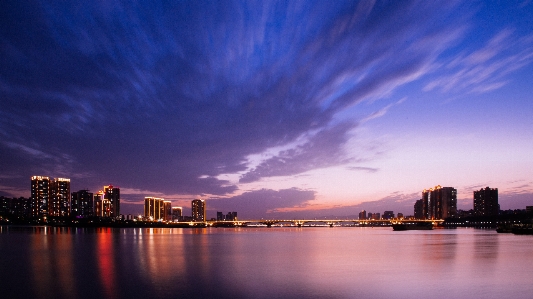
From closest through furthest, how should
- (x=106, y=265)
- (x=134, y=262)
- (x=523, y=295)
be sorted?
(x=523, y=295)
(x=106, y=265)
(x=134, y=262)

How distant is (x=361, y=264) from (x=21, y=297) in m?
29.1

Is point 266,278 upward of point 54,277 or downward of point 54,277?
downward

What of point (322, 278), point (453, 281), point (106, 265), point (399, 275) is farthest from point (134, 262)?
point (453, 281)

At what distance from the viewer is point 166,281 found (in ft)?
98.6

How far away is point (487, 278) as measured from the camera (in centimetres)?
3131

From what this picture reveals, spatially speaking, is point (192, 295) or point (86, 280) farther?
point (86, 280)

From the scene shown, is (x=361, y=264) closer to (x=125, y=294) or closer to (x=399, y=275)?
(x=399, y=275)

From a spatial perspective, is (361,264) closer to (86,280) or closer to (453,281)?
(453,281)

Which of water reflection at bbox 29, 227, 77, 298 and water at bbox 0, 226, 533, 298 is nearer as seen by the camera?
water at bbox 0, 226, 533, 298

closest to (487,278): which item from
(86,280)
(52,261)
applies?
(86,280)

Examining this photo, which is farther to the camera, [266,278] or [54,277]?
[54,277]

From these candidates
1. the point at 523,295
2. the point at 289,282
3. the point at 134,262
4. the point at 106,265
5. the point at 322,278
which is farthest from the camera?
the point at 134,262

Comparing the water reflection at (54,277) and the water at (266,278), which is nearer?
the water at (266,278)

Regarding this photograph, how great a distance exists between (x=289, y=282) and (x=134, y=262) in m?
19.7
